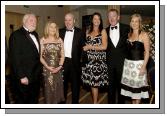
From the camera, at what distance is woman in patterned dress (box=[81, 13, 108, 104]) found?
Result: 4.11 meters

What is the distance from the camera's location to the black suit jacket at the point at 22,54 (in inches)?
150

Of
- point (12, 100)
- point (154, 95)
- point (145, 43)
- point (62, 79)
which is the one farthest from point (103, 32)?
point (12, 100)

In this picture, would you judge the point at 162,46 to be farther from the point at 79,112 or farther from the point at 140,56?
the point at 79,112

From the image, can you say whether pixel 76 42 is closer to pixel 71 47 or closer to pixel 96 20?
pixel 71 47

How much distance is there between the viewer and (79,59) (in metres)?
4.25

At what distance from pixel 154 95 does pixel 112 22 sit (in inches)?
49.1

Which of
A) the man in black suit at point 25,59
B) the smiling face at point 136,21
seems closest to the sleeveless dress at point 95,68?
the smiling face at point 136,21

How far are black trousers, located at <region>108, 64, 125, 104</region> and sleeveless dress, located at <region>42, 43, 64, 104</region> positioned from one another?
2.45 ft

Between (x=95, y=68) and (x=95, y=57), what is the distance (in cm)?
17

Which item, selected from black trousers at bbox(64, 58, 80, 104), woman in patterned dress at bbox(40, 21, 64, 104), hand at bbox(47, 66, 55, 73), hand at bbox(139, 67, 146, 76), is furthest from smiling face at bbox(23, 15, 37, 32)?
hand at bbox(139, 67, 146, 76)

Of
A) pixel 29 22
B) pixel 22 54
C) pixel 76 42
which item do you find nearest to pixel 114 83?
pixel 76 42

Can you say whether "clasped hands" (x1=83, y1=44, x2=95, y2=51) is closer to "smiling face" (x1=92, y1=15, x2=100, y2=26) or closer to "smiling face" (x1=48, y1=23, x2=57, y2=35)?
"smiling face" (x1=92, y1=15, x2=100, y2=26)

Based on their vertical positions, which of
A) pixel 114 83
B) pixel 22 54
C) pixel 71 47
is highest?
pixel 71 47

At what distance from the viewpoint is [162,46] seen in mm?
3873
